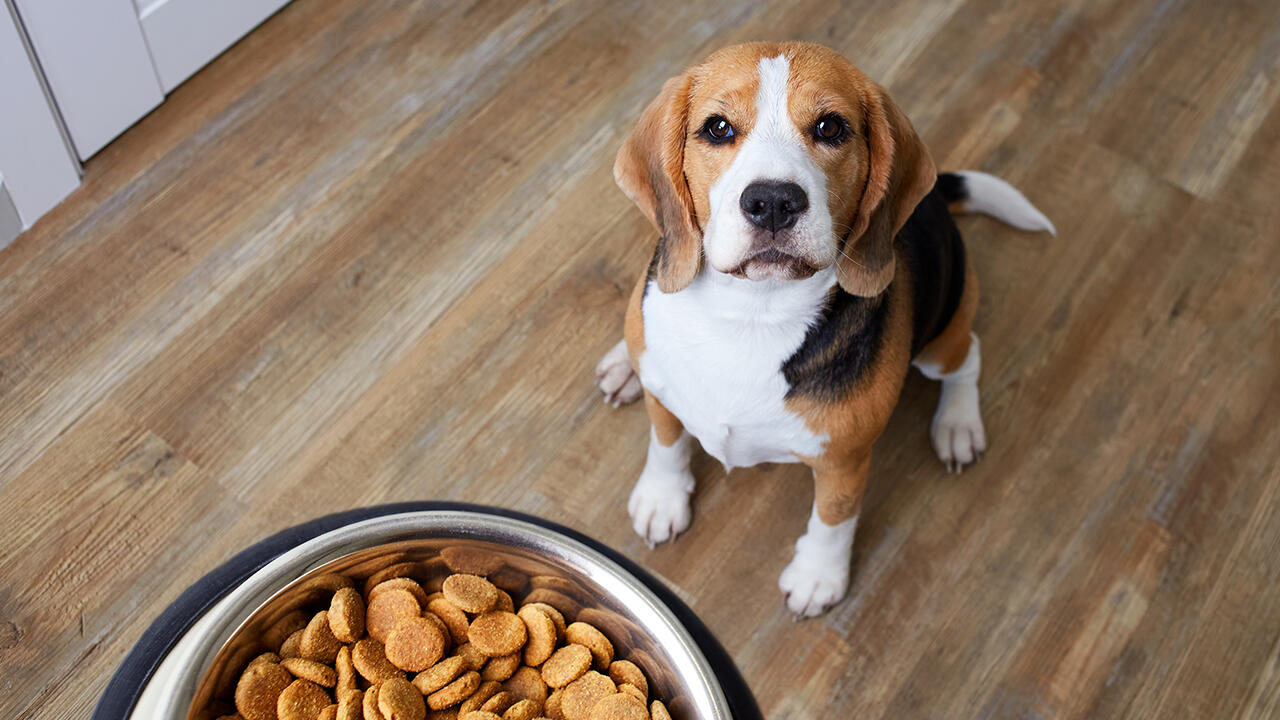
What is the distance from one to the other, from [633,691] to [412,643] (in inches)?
11.8

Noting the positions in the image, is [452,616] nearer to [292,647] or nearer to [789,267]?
[292,647]

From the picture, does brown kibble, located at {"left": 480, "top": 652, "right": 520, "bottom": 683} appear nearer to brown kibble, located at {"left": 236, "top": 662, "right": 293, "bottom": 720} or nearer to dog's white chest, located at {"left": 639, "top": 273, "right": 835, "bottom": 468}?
brown kibble, located at {"left": 236, "top": 662, "right": 293, "bottom": 720}

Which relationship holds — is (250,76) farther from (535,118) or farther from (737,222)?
(737,222)

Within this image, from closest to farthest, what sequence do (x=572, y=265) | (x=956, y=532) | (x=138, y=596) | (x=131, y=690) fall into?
(x=131, y=690) → (x=138, y=596) → (x=956, y=532) → (x=572, y=265)

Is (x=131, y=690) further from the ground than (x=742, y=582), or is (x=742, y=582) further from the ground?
(x=131, y=690)

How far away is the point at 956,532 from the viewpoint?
2293 millimetres

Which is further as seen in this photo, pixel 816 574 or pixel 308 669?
pixel 816 574

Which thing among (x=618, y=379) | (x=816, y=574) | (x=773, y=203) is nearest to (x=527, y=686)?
(x=773, y=203)

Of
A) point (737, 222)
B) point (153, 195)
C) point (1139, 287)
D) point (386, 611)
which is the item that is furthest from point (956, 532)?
point (153, 195)

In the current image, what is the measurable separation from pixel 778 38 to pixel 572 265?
0.94m

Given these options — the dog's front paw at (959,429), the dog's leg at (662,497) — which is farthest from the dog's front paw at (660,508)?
the dog's front paw at (959,429)

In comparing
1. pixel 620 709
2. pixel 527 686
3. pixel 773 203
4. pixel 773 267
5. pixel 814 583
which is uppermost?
pixel 773 203

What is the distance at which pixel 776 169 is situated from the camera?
141 centimetres

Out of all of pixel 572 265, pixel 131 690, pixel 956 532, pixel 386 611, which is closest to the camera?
pixel 131 690
